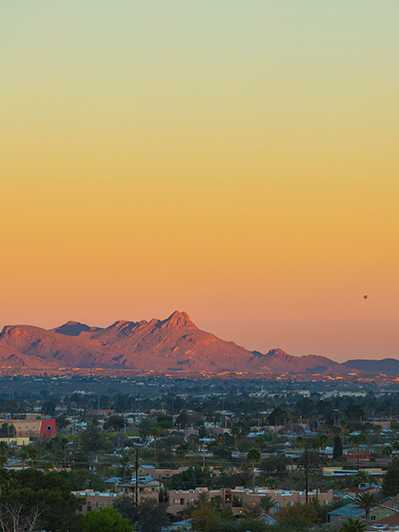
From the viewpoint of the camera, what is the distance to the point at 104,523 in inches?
2896

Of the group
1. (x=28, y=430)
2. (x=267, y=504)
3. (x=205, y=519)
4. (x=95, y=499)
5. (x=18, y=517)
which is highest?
(x=28, y=430)

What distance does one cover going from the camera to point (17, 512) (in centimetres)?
6812

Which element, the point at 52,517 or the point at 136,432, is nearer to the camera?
the point at 52,517

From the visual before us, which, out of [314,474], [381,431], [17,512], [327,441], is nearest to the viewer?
[17,512]

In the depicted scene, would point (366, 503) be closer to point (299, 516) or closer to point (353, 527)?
point (299, 516)

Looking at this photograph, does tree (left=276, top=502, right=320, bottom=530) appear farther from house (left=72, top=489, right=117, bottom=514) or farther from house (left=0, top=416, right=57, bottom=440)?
house (left=0, top=416, right=57, bottom=440)

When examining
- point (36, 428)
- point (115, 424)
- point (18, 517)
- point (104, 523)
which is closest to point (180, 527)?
point (104, 523)

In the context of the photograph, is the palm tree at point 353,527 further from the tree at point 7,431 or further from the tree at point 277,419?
the tree at point 277,419

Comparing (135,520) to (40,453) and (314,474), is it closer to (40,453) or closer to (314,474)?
(314,474)

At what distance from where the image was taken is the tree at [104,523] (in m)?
72.9

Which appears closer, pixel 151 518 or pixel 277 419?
pixel 151 518

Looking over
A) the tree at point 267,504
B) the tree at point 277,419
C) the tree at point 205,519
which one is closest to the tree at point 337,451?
the tree at point 267,504

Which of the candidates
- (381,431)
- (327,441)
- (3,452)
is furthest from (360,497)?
(381,431)

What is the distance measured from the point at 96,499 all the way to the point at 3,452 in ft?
132
